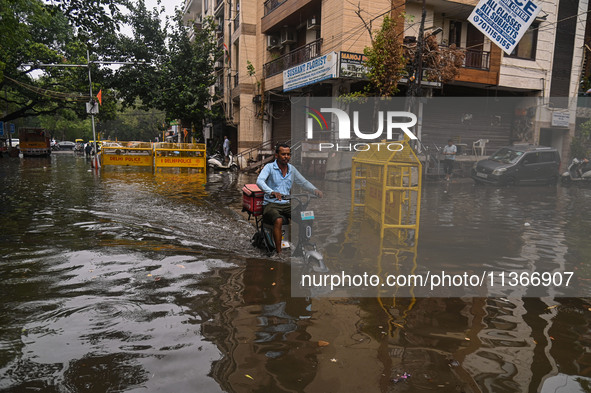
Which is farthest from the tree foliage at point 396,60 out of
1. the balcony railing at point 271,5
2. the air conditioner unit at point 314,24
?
the balcony railing at point 271,5

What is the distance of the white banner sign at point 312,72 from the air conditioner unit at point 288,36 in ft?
11.1

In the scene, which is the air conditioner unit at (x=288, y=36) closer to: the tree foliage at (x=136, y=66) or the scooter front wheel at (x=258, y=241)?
the tree foliage at (x=136, y=66)

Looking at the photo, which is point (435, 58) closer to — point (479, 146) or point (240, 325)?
point (479, 146)

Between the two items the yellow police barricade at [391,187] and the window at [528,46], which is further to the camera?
the window at [528,46]

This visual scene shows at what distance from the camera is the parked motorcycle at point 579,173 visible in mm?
17922

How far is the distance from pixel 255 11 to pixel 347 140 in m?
12.6

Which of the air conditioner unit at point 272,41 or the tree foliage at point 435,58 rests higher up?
the air conditioner unit at point 272,41

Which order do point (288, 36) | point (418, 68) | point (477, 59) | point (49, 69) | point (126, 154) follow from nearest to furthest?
point (418, 68) → point (126, 154) → point (477, 59) → point (288, 36) → point (49, 69)

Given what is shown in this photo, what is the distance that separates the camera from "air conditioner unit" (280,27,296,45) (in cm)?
2257

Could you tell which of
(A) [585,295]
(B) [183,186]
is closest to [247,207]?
(A) [585,295]

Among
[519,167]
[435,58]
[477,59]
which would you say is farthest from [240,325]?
[477,59]

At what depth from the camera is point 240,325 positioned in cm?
387

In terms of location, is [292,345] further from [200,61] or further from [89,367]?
[200,61]

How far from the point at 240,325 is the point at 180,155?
642 inches
